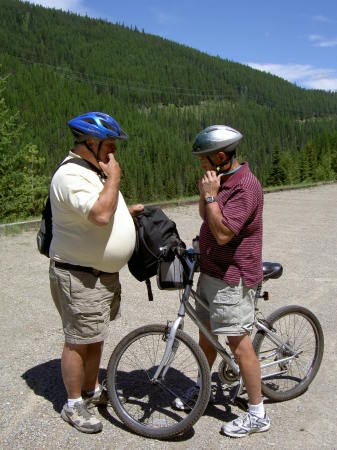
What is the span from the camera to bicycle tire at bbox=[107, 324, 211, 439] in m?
2.87

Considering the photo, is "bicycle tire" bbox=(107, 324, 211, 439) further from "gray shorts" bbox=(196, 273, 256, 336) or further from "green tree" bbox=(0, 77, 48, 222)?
"green tree" bbox=(0, 77, 48, 222)

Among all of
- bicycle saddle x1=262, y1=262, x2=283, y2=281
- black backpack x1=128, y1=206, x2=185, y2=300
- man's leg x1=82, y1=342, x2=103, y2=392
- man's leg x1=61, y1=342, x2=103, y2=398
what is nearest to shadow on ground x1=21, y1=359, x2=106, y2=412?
man's leg x1=82, y1=342, x2=103, y2=392

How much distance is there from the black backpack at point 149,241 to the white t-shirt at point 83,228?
75mm

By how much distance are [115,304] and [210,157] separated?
1.12m

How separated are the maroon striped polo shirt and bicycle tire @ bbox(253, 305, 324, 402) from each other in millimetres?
646

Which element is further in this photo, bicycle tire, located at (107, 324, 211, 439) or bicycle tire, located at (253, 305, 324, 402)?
bicycle tire, located at (253, 305, 324, 402)

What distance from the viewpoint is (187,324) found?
192 inches

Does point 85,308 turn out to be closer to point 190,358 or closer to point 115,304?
point 115,304

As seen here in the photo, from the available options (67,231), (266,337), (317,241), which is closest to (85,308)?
(67,231)

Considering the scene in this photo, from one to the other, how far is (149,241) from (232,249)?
0.52 m

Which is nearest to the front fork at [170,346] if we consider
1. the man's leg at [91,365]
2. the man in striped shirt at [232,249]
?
the man in striped shirt at [232,249]

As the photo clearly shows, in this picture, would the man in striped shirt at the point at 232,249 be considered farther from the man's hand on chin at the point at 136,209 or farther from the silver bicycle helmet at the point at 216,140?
the man's hand on chin at the point at 136,209

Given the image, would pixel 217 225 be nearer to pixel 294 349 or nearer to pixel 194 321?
pixel 194 321

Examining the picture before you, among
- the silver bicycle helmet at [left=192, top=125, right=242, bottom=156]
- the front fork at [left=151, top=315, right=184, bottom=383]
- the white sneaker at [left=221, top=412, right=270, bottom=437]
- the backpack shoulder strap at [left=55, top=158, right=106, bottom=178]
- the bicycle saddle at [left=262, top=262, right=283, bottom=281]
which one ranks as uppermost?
the silver bicycle helmet at [left=192, top=125, right=242, bottom=156]
